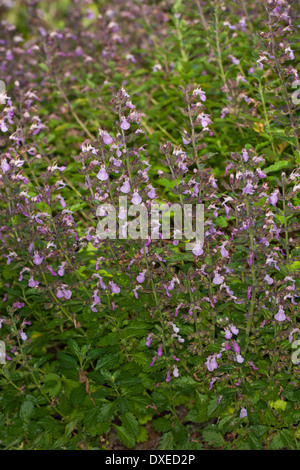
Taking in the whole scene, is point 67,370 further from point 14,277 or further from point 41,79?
point 41,79

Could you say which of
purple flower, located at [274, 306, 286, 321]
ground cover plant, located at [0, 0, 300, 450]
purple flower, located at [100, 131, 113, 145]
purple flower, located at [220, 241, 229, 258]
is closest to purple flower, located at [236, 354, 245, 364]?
ground cover plant, located at [0, 0, 300, 450]

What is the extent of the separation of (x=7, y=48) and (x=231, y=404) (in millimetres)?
6570

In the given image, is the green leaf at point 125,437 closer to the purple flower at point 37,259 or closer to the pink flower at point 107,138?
the purple flower at point 37,259

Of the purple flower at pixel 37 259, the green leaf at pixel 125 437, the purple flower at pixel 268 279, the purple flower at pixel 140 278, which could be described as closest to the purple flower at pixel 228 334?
the purple flower at pixel 268 279

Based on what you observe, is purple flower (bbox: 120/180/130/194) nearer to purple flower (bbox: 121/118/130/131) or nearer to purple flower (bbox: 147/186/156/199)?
purple flower (bbox: 147/186/156/199)

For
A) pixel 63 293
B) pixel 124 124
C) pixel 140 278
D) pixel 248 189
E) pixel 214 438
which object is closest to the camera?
pixel 248 189

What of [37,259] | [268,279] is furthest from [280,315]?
[37,259]
